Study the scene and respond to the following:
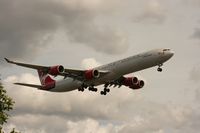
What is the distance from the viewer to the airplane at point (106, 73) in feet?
248

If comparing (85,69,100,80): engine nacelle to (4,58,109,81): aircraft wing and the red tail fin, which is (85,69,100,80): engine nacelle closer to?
(4,58,109,81): aircraft wing

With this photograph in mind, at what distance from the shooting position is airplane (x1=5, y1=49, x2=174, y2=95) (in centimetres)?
7550

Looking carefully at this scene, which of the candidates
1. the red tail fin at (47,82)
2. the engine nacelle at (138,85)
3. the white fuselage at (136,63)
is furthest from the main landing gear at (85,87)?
the red tail fin at (47,82)

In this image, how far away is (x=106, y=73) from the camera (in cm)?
8031

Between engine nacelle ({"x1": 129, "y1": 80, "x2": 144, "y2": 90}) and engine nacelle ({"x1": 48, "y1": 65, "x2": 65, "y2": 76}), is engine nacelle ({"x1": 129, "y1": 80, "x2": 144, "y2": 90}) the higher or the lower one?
→ the lower one

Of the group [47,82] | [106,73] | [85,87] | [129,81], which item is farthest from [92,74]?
[47,82]

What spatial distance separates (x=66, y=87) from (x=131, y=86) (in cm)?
1293

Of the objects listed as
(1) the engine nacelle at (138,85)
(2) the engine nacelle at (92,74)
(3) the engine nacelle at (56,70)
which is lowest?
(1) the engine nacelle at (138,85)

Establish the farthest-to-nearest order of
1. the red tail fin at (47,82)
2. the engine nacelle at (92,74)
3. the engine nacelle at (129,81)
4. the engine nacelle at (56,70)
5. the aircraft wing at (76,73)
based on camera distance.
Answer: the red tail fin at (47,82)
the engine nacelle at (129,81)
the engine nacelle at (92,74)
the aircraft wing at (76,73)
the engine nacelle at (56,70)

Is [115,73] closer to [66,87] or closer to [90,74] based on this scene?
[90,74]

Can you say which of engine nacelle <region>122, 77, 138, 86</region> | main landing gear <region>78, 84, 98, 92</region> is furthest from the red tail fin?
engine nacelle <region>122, 77, 138, 86</region>

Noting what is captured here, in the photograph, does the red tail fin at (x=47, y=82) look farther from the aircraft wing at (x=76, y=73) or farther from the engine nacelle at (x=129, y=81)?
the engine nacelle at (x=129, y=81)

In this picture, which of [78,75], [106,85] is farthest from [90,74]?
[106,85]

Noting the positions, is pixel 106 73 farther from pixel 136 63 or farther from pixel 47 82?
pixel 47 82
